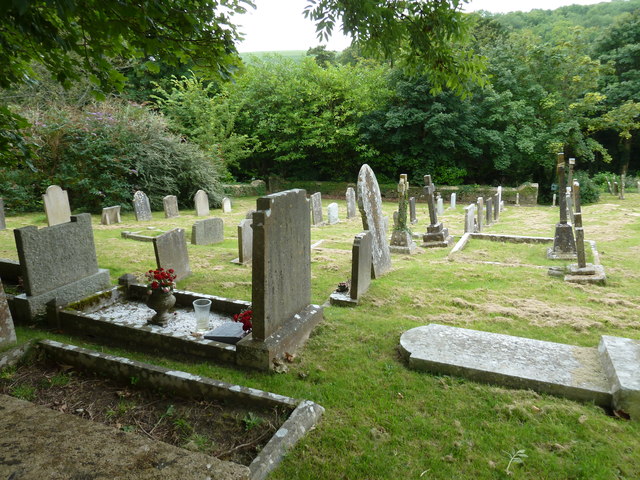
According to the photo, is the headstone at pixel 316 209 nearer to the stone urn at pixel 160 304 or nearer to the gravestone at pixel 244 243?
the gravestone at pixel 244 243

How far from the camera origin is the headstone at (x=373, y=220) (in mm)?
7578

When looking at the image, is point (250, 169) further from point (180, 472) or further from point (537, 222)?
point (180, 472)

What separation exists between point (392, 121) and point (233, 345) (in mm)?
22310

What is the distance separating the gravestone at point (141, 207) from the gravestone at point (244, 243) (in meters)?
8.08

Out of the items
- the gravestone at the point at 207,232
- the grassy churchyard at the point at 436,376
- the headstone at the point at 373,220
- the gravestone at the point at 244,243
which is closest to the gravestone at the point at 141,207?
the gravestone at the point at 207,232

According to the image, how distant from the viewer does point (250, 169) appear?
2941cm

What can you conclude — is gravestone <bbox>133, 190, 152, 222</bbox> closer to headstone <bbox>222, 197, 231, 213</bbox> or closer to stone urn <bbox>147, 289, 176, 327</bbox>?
headstone <bbox>222, 197, 231, 213</bbox>

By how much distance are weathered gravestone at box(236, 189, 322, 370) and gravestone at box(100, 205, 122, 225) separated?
11561 millimetres

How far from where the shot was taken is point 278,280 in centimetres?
441

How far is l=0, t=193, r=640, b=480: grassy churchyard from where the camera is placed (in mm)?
2916

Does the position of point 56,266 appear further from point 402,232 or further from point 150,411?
point 402,232

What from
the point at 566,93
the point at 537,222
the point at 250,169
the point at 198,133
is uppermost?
the point at 566,93

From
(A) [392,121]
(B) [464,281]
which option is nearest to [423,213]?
(A) [392,121]

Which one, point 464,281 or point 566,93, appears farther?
point 566,93
